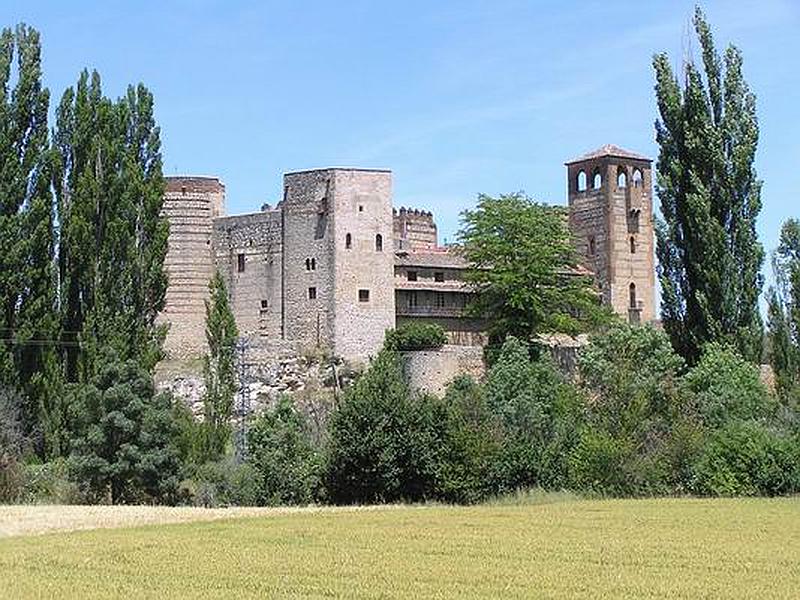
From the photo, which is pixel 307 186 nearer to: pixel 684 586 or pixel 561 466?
pixel 561 466

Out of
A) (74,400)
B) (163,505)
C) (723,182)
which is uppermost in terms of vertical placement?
(723,182)

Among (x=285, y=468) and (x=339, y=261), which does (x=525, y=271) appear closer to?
(x=339, y=261)

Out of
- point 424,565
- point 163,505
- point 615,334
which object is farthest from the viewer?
point 615,334

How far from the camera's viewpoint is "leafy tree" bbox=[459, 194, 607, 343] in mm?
59531

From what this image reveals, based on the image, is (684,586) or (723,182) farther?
(723,182)

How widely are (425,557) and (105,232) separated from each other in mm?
22105

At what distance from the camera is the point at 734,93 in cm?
4428

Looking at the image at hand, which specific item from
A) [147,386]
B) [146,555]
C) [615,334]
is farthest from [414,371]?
[146,555]

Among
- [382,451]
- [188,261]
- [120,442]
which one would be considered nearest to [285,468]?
[382,451]

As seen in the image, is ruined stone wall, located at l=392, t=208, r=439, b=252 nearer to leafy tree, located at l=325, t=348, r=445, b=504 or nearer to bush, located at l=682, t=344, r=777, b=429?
bush, located at l=682, t=344, r=777, b=429

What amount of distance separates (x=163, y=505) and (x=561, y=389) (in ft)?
54.8

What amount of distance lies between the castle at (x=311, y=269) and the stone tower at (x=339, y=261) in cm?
4

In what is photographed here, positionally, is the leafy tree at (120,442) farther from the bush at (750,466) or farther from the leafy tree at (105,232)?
the bush at (750,466)

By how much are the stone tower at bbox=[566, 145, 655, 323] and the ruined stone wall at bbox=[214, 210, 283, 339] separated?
59.5 ft
